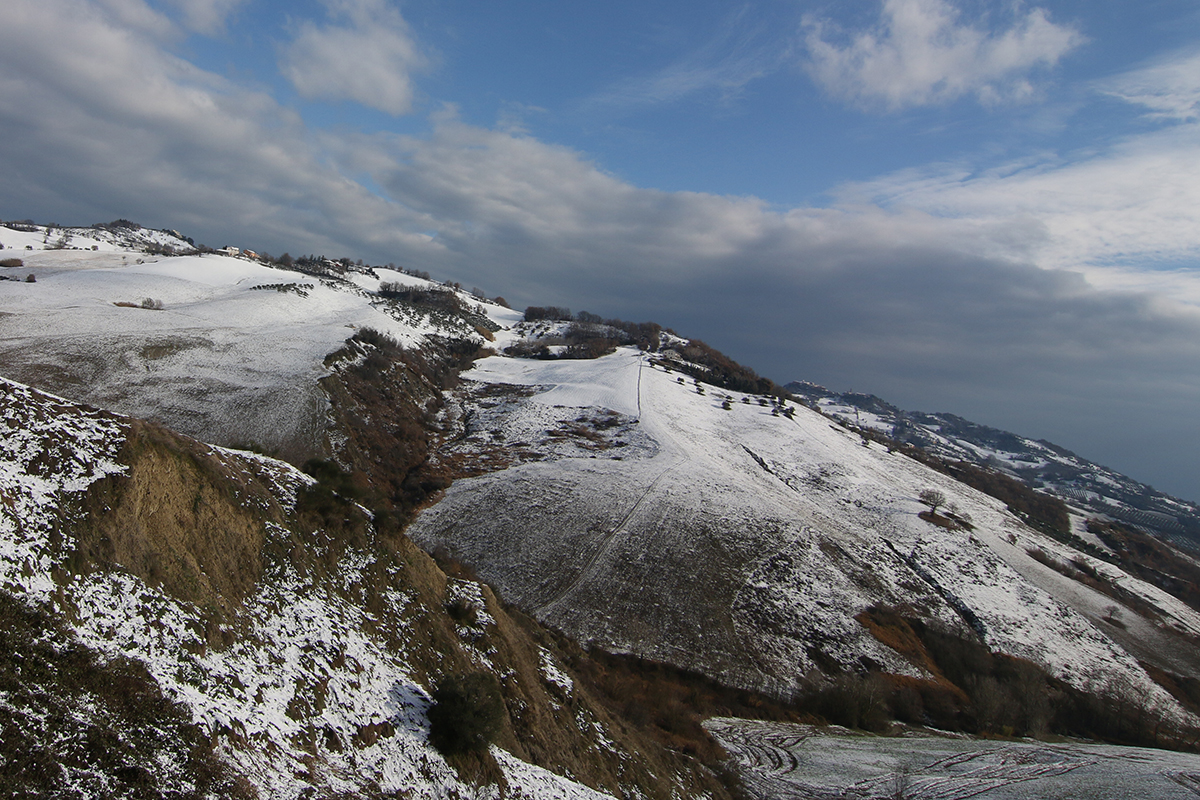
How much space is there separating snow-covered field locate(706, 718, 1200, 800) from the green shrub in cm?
1422

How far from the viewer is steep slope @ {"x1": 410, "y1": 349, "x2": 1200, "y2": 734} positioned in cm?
3841

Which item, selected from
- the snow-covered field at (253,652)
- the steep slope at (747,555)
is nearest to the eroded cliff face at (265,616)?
the snow-covered field at (253,652)

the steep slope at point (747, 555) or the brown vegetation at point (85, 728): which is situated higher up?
the brown vegetation at point (85, 728)

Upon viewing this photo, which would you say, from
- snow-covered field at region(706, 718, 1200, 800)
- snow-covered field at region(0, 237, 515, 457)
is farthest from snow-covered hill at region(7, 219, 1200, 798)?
snow-covered field at region(706, 718, 1200, 800)

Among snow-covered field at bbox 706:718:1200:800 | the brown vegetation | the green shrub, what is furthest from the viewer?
snow-covered field at bbox 706:718:1200:800

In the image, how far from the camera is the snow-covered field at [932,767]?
928 inches

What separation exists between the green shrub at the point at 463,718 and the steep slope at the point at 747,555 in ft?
74.9

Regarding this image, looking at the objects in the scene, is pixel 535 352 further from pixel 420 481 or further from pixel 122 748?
pixel 122 748

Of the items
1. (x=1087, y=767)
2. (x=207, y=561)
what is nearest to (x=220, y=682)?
(x=207, y=561)

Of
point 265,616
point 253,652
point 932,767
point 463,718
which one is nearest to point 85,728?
point 253,652

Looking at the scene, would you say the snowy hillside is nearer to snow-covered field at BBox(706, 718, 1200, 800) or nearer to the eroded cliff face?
the eroded cliff face

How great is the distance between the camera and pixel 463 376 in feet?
287

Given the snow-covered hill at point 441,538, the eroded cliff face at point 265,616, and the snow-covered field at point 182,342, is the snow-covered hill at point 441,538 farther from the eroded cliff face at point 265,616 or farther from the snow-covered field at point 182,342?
the snow-covered field at point 182,342

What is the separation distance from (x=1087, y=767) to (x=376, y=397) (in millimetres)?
63985
